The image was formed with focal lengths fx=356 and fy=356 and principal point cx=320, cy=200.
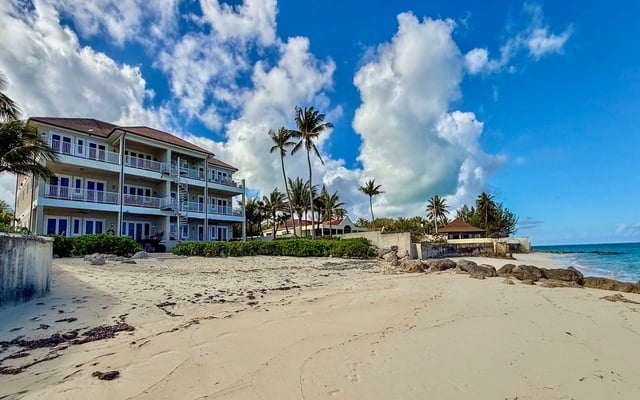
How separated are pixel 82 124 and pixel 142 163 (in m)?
5.18

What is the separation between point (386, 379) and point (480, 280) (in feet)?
35.1

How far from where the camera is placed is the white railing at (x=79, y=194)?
877 inches

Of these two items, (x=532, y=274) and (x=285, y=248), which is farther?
(x=285, y=248)

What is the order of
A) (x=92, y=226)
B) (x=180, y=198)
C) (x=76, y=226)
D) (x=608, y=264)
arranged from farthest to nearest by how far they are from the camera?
(x=180, y=198)
(x=608, y=264)
(x=92, y=226)
(x=76, y=226)

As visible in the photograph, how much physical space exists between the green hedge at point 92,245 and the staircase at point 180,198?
8.06 metres

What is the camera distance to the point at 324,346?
4.93 meters

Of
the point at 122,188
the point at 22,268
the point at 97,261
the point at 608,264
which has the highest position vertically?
the point at 122,188

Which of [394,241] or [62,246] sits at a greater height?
[62,246]

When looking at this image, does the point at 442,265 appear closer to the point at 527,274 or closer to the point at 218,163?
the point at 527,274

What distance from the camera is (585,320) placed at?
6.86 meters

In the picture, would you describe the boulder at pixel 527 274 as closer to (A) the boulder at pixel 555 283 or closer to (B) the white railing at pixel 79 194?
(A) the boulder at pixel 555 283

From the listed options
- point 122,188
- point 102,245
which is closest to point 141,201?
point 122,188

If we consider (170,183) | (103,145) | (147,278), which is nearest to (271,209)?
(170,183)

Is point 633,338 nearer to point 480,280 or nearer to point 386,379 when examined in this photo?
point 386,379
